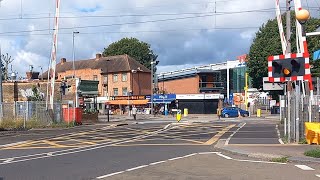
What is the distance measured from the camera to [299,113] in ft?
64.6

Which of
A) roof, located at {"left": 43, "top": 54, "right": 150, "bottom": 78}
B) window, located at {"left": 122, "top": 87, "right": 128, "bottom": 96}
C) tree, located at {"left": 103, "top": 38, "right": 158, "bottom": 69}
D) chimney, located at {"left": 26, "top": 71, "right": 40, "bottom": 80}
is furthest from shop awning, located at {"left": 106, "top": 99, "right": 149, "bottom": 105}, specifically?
tree, located at {"left": 103, "top": 38, "right": 158, "bottom": 69}

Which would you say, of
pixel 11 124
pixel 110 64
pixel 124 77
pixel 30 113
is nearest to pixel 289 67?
pixel 11 124

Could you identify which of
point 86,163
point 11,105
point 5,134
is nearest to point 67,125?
point 11,105

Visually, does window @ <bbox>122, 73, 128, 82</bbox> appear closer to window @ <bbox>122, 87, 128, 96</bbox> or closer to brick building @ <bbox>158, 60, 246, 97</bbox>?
window @ <bbox>122, 87, 128, 96</bbox>

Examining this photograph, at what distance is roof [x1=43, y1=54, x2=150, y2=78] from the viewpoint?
90.0 meters

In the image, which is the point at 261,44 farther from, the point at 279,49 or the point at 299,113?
the point at 299,113

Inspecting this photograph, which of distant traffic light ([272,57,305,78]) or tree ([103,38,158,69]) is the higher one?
tree ([103,38,158,69])

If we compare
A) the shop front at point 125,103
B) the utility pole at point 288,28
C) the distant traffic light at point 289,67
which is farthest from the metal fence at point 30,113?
the shop front at point 125,103

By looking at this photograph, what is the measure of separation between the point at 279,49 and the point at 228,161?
46.9 m

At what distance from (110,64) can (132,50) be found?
14697 millimetres

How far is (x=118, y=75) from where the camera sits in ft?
297

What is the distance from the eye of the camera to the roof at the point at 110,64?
90.0 meters

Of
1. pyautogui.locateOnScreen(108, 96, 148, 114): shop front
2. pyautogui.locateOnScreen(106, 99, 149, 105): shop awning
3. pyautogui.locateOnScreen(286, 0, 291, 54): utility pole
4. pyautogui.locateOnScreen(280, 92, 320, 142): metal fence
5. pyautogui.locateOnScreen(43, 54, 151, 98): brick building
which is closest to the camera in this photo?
pyautogui.locateOnScreen(280, 92, 320, 142): metal fence

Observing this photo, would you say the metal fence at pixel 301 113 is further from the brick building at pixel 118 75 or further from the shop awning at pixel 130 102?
the brick building at pixel 118 75
